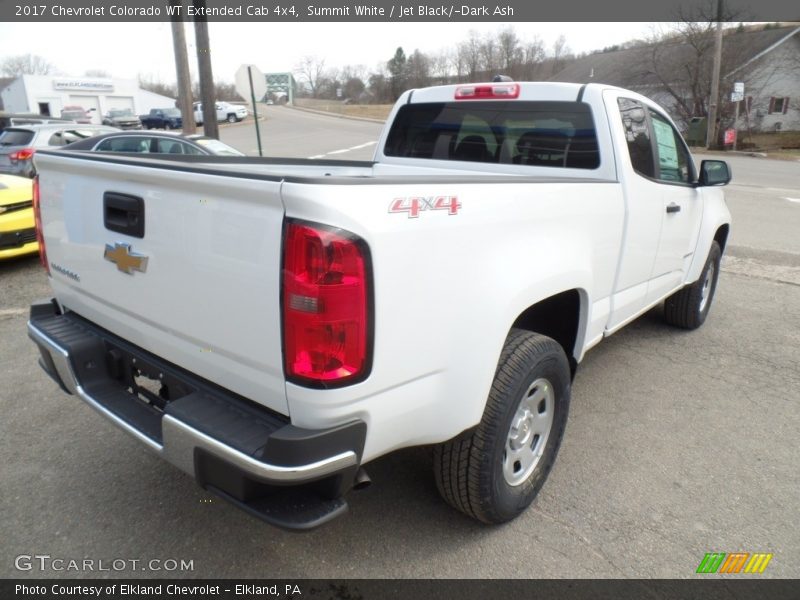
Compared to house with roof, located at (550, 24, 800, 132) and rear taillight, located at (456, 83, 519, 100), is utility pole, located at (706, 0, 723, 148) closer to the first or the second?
house with roof, located at (550, 24, 800, 132)

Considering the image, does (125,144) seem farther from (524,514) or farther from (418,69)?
(418,69)

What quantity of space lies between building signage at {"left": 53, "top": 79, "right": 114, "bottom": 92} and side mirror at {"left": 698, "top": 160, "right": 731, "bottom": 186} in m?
69.5

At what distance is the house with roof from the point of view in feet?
118

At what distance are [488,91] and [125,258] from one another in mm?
2485

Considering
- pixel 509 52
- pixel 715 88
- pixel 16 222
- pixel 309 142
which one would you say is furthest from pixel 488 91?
pixel 509 52

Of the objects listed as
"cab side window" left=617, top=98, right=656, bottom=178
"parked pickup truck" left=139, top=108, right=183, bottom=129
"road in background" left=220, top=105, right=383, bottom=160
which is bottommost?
"road in background" left=220, top=105, right=383, bottom=160

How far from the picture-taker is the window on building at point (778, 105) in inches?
1628

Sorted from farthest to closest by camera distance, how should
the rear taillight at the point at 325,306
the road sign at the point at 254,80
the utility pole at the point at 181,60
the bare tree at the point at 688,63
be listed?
the bare tree at the point at 688,63 < the utility pole at the point at 181,60 < the road sign at the point at 254,80 < the rear taillight at the point at 325,306

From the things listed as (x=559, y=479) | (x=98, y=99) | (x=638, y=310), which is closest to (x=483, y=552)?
(x=559, y=479)

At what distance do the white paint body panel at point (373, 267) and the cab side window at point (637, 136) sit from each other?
76 centimetres

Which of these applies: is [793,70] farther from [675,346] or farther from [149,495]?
[149,495]

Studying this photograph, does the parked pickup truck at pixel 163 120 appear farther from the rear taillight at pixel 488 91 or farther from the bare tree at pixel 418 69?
the rear taillight at pixel 488 91

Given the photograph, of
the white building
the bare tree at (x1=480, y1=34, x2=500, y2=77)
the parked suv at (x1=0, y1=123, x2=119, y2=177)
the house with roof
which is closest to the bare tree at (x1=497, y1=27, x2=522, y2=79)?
the bare tree at (x1=480, y1=34, x2=500, y2=77)

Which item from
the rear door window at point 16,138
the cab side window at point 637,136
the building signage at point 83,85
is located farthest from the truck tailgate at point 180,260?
the building signage at point 83,85
